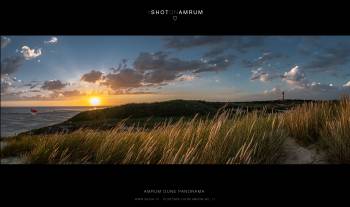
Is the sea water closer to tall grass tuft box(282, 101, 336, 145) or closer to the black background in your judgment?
the black background

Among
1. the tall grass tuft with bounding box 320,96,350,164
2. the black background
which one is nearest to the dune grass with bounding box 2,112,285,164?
the black background

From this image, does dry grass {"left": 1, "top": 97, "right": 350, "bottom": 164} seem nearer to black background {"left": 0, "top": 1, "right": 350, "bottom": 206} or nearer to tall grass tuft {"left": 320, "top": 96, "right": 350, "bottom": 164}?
tall grass tuft {"left": 320, "top": 96, "right": 350, "bottom": 164}

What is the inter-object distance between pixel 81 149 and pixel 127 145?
1.24 ft

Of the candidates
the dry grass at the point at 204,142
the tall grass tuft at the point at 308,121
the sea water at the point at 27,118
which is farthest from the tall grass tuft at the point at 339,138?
the sea water at the point at 27,118

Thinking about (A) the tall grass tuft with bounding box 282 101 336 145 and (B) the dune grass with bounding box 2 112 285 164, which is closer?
(B) the dune grass with bounding box 2 112 285 164

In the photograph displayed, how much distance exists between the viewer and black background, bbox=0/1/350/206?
190 cm

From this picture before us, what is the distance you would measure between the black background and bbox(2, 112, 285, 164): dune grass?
4.7 inches
